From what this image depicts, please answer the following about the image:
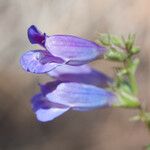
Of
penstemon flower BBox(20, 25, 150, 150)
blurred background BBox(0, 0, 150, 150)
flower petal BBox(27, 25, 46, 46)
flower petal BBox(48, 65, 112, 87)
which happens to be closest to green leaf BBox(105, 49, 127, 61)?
penstemon flower BBox(20, 25, 150, 150)

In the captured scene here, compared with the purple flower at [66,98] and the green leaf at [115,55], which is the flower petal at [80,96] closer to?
the purple flower at [66,98]

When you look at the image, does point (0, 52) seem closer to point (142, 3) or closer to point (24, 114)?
point (24, 114)

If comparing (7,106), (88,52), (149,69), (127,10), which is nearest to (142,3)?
(127,10)

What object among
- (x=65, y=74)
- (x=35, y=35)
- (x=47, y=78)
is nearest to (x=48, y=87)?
A: (x=65, y=74)

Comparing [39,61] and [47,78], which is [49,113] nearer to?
[39,61]

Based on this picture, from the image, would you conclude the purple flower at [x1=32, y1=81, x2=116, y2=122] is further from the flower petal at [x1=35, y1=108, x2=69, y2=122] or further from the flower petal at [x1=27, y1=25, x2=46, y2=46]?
the flower petal at [x1=27, y1=25, x2=46, y2=46]

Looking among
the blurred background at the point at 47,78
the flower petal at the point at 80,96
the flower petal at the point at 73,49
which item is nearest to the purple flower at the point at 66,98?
the flower petal at the point at 80,96
